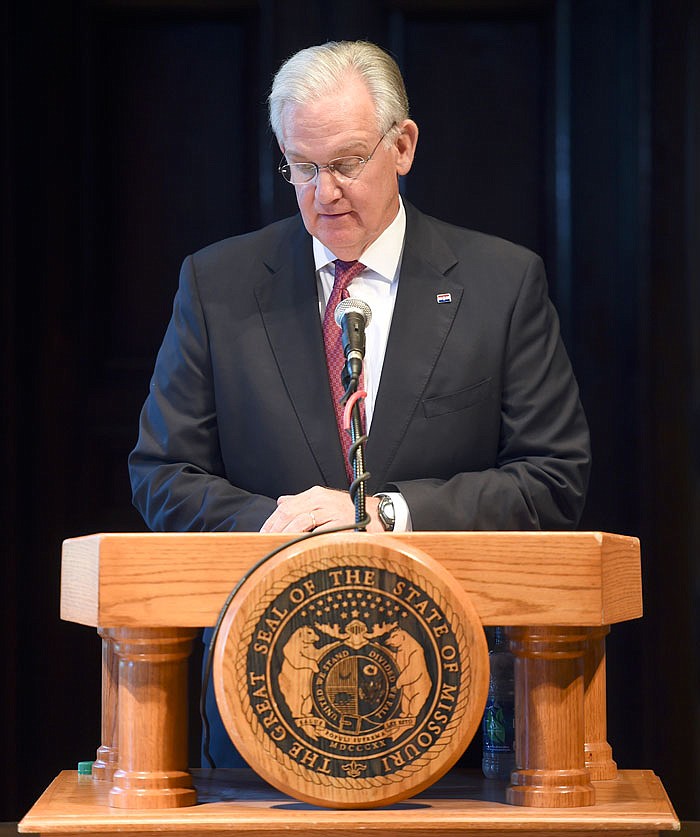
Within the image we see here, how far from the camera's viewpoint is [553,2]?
3305 mm

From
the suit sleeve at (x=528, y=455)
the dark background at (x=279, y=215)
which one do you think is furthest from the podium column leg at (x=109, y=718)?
the dark background at (x=279, y=215)

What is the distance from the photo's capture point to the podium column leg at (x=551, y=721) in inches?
62.3

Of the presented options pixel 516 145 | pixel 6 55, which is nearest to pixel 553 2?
pixel 516 145

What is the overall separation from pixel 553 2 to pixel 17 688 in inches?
79.3

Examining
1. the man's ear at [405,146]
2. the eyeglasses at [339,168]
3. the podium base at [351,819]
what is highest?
the man's ear at [405,146]

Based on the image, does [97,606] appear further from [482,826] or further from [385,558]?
[482,826]

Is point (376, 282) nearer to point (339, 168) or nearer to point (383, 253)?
point (383, 253)

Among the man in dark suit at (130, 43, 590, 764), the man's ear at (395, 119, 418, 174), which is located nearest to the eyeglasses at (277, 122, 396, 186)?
the man in dark suit at (130, 43, 590, 764)

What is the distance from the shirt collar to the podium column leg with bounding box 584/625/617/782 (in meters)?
0.74

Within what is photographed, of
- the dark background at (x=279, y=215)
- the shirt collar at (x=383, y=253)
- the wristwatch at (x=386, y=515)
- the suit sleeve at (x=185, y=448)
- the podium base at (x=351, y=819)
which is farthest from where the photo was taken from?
the dark background at (x=279, y=215)

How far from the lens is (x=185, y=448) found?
217 cm

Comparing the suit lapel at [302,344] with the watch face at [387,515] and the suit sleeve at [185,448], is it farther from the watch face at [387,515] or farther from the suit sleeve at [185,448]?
the watch face at [387,515]

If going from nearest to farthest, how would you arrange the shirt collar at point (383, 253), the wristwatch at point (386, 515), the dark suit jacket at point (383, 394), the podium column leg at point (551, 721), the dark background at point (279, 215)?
1. the podium column leg at point (551, 721)
2. the wristwatch at point (386, 515)
3. the dark suit jacket at point (383, 394)
4. the shirt collar at point (383, 253)
5. the dark background at point (279, 215)

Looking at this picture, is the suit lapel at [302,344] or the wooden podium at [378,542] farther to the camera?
the suit lapel at [302,344]
